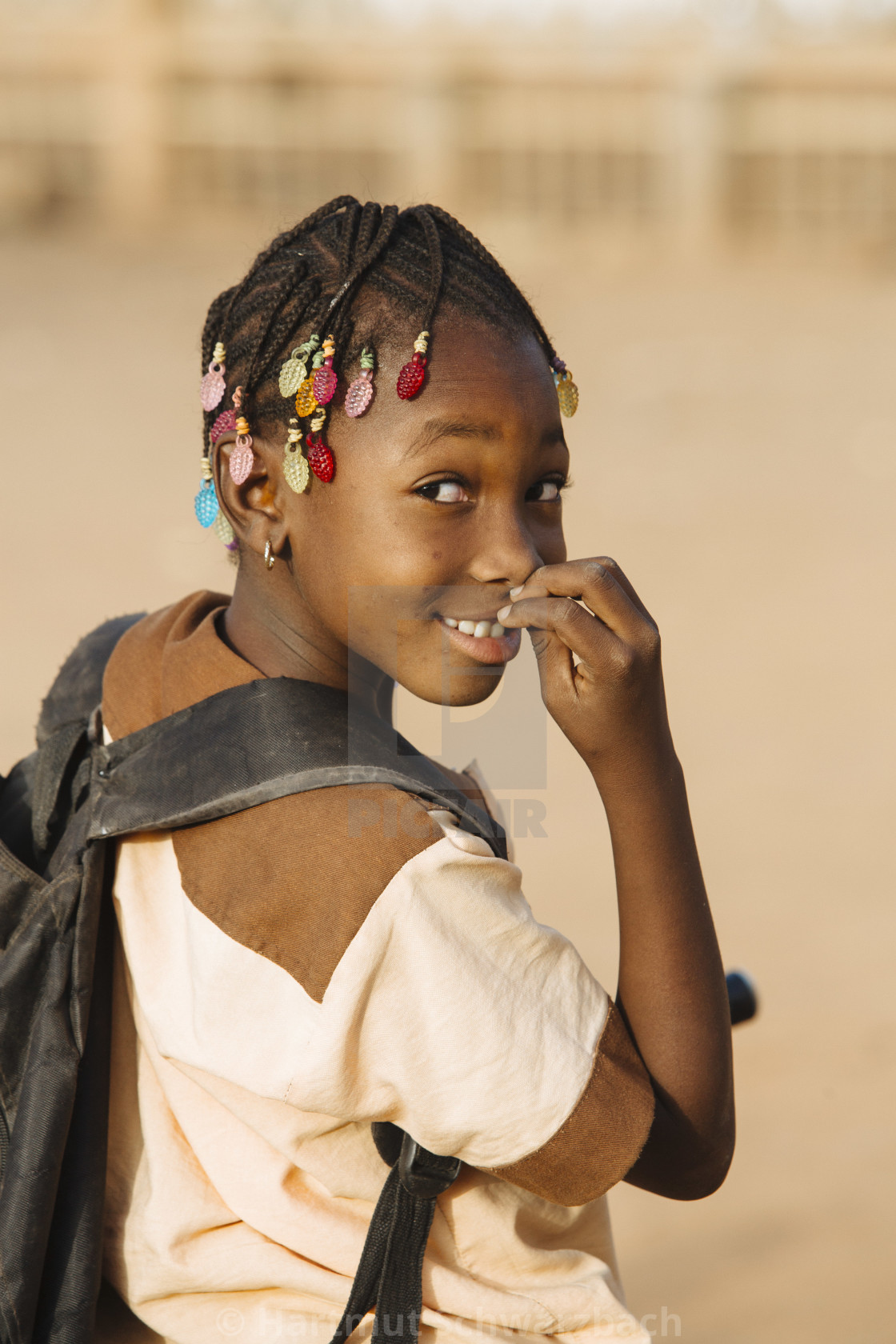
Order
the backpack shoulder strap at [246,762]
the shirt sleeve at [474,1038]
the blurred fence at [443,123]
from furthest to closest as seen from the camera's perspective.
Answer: the blurred fence at [443,123] → the backpack shoulder strap at [246,762] → the shirt sleeve at [474,1038]

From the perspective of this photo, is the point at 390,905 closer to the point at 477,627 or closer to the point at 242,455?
the point at 477,627

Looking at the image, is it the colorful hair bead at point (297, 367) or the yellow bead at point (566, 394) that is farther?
the yellow bead at point (566, 394)

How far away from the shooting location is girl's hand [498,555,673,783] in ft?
4.82

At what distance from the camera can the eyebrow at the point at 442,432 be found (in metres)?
1.52

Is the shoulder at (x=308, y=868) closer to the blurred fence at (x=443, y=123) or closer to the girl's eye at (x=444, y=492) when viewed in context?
the girl's eye at (x=444, y=492)

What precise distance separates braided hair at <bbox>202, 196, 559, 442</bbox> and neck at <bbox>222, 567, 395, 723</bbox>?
0.21 m

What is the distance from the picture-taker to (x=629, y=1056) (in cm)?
140

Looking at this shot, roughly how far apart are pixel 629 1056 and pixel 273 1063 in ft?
1.21

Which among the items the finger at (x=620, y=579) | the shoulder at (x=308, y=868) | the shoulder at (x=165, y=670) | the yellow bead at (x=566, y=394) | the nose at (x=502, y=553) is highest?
the yellow bead at (x=566, y=394)

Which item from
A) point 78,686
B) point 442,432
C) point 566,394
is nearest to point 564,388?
point 566,394

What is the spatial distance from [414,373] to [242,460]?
0.26m

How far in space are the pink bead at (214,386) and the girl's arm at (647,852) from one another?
1.63 ft

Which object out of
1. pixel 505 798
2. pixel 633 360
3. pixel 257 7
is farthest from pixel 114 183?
pixel 505 798

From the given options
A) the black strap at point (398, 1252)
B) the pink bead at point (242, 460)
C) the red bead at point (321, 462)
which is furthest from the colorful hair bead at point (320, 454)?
the black strap at point (398, 1252)
